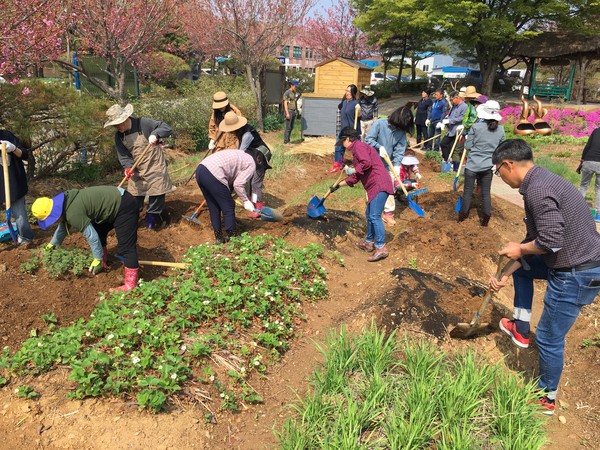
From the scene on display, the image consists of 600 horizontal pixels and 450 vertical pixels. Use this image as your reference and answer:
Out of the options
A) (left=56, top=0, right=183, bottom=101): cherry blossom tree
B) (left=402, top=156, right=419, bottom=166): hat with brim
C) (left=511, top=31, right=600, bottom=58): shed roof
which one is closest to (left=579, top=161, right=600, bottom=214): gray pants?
(left=402, top=156, right=419, bottom=166): hat with brim

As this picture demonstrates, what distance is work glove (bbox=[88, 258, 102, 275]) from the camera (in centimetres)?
436

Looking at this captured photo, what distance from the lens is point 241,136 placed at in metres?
5.97

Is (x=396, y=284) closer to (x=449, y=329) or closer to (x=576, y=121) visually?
(x=449, y=329)

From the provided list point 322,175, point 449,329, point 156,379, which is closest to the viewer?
point 156,379

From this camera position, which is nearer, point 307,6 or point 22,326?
point 22,326

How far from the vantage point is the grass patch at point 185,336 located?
9.59 ft

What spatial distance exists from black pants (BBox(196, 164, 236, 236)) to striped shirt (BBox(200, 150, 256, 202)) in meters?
0.06

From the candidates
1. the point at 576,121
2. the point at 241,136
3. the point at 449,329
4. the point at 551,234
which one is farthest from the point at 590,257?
the point at 576,121

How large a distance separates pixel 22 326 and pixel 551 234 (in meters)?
4.18

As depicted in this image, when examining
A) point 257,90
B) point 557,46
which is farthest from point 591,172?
point 557,46

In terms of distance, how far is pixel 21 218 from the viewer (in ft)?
17.0

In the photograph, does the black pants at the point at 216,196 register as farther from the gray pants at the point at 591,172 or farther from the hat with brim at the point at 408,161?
the gray pants at the point at 591,172

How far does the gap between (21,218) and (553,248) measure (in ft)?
17.9

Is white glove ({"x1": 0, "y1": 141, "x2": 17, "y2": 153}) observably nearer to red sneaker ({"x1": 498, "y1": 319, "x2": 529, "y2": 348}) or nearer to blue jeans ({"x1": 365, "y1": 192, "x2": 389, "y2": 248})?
blue jeans ({"x1": 365, "y1": 192, "x2": 389, "y2": 248})
